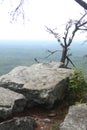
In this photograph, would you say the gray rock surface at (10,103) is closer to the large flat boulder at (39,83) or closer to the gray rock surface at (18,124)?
the large flat boulder at (39,83)

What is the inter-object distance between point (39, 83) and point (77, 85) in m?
1.48

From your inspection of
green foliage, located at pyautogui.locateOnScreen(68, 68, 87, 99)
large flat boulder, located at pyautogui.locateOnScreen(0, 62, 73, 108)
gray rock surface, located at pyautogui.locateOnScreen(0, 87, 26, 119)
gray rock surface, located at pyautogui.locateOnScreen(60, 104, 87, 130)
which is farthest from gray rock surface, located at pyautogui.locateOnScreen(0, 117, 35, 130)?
green foliage, located at pyautogui.locateOnScreen(68, 68, 87, 99)

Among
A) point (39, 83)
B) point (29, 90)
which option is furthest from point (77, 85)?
point (29, 90)

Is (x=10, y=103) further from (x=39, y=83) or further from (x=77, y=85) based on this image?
(x=77, y=85)

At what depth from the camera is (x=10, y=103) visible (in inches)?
460

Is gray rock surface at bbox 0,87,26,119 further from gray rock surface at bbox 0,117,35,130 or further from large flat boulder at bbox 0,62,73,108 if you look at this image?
gray rock surface at bbox 0,117,35,130

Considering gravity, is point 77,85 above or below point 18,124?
above

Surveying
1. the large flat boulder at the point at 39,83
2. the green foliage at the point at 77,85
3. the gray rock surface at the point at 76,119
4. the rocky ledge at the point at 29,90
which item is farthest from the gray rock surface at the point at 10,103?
the green foliage at the point at 77,85

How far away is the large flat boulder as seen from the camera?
12523 mm

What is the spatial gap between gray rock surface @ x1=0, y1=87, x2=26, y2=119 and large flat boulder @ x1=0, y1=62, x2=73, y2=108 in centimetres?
56

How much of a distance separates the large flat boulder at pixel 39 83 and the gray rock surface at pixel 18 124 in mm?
1767

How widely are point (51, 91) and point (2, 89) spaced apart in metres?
1.86

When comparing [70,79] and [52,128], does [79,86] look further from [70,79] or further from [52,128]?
[52,128]

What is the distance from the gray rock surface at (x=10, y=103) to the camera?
442 inches
